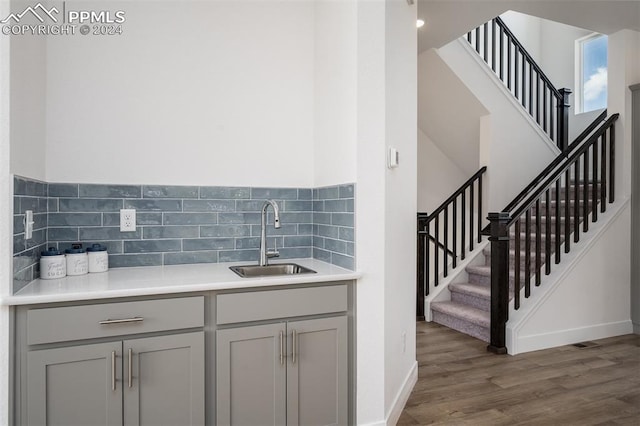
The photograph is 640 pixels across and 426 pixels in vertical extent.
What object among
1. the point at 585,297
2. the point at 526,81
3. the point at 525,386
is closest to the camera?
the point at 525,386

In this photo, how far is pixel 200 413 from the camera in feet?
6.17

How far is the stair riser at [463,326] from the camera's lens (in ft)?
12.5

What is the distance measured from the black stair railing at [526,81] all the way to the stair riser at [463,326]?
2.76 meters

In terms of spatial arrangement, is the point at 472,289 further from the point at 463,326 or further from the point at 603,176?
the point at 603,176

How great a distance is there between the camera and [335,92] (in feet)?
7.93

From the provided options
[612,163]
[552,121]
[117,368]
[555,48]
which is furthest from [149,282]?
[555,48]

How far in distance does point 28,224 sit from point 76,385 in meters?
0.71

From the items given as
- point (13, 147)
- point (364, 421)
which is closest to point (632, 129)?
point (364, 421)

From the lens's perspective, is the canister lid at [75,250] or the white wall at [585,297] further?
the white wall at [585,297]

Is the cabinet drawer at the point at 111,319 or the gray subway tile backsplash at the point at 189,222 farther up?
the gray subway tile backsplash at the point at 189,222

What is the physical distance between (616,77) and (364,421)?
411cm

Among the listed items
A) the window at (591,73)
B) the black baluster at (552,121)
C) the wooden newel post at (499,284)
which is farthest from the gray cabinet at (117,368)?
the window at (591,73)

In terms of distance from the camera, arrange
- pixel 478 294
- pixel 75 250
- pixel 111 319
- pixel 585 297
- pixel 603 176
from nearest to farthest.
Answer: pixel 111 319 → pixel 75 250 → pixel 585 297 → pixel 603 176 → pixel 478 294
